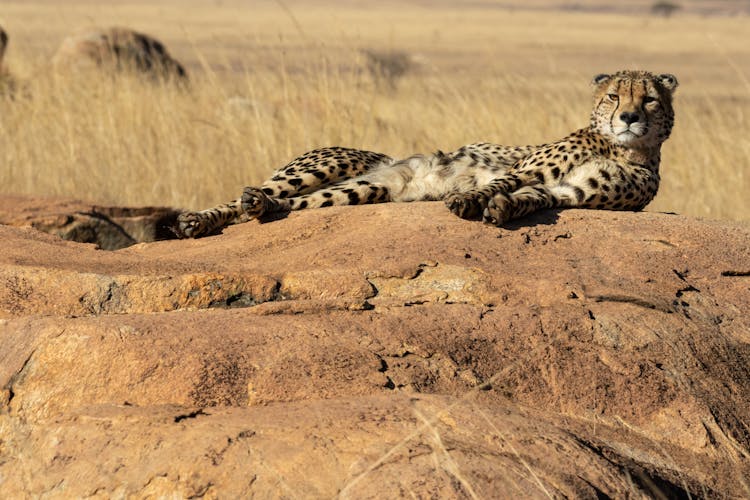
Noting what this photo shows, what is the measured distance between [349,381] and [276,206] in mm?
2290

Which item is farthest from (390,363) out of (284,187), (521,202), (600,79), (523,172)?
(600,79)

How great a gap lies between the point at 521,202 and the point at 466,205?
241 mm

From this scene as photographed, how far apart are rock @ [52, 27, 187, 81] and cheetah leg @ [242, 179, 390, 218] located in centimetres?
652

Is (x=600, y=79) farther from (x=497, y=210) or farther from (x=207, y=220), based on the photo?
(x=207, y=220)

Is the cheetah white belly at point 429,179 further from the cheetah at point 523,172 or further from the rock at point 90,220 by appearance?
the rock at point 90,220

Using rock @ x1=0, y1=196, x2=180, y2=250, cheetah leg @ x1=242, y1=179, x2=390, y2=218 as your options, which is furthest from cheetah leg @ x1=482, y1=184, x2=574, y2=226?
rock @ x1=0, y1=196, x2=180, y2=250

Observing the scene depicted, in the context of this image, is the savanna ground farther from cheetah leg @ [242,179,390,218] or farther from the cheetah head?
the cheetah head

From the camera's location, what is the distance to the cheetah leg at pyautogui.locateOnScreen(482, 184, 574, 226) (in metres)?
4.25

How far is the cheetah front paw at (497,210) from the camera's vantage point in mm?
4230

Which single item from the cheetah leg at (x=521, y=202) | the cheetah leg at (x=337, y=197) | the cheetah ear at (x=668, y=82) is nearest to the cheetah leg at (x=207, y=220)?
the cheetah leg at (x=337, y=197)

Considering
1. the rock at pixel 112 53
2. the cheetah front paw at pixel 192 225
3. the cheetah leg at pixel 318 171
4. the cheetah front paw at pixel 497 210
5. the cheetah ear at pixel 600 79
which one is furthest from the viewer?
the rock at pixel 112 53

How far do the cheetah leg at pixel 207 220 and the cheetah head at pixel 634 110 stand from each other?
1826 millimetres

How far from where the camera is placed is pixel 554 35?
128 ft

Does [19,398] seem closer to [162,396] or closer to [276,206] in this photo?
[162,396]
